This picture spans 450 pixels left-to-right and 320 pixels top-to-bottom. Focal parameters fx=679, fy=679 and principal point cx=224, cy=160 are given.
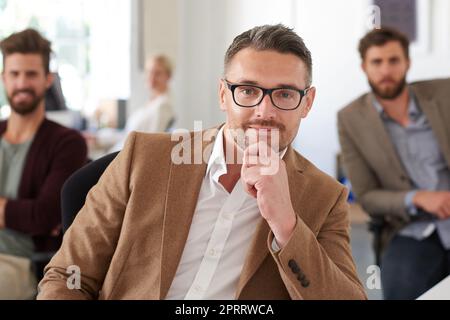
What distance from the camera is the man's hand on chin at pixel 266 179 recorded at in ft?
3.32

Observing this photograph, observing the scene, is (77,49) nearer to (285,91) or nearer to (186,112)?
(186,112)

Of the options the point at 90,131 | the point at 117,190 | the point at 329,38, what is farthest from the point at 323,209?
the point at 90,131

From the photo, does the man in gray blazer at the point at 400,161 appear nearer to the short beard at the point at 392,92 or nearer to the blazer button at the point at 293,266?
the short beard at the point at 392,92

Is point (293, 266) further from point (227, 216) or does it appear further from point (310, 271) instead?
point (227, 216)

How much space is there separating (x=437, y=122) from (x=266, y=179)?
1.54m

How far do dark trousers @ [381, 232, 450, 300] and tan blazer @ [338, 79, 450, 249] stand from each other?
3.5 inches

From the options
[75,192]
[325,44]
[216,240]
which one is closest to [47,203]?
[75,192]

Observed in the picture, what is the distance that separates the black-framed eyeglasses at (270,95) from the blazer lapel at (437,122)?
1.41m

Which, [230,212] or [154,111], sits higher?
[154,111]

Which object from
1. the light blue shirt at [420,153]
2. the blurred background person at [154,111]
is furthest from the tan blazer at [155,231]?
the blurred background person at [154,111]

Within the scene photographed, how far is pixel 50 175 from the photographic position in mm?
1965

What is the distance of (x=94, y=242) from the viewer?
3.98 feet

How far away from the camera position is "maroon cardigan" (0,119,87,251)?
74.7 inches

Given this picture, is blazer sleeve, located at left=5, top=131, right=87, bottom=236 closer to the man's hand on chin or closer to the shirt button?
the shirt button
